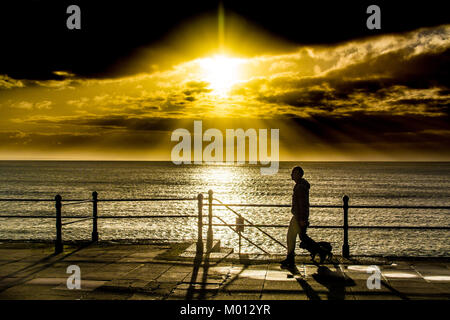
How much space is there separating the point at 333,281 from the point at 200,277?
2.30 m

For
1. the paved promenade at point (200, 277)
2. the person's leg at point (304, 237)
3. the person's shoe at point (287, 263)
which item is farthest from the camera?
the person's leg at point (304, 237)

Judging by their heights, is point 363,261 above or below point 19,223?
above

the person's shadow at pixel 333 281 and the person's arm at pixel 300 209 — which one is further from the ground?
the person's arm at pixel 300 209

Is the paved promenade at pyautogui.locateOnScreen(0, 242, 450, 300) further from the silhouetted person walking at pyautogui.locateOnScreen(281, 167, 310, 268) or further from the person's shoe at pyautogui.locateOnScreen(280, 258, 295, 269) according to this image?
the silhouetted person walking at pyautogui.locateOnScreen(281, 167, 310, 268)

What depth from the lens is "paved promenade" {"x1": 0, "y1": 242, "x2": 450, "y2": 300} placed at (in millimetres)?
6988

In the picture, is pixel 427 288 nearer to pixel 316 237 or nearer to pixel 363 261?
pixel 363 261

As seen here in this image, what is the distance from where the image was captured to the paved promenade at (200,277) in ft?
22.9

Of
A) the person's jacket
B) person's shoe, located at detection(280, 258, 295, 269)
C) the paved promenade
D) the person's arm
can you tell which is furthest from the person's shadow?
the person's jacket

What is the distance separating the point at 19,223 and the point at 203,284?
3590cm

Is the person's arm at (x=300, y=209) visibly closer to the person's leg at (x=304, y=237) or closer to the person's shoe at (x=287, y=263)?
the person's leg at (x=304, y=237)

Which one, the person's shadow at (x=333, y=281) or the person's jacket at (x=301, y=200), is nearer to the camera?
the person's shadow at (x=333, y=281)

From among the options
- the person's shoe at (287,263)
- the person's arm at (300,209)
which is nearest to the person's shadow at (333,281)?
the person's shoe at (287,263)
